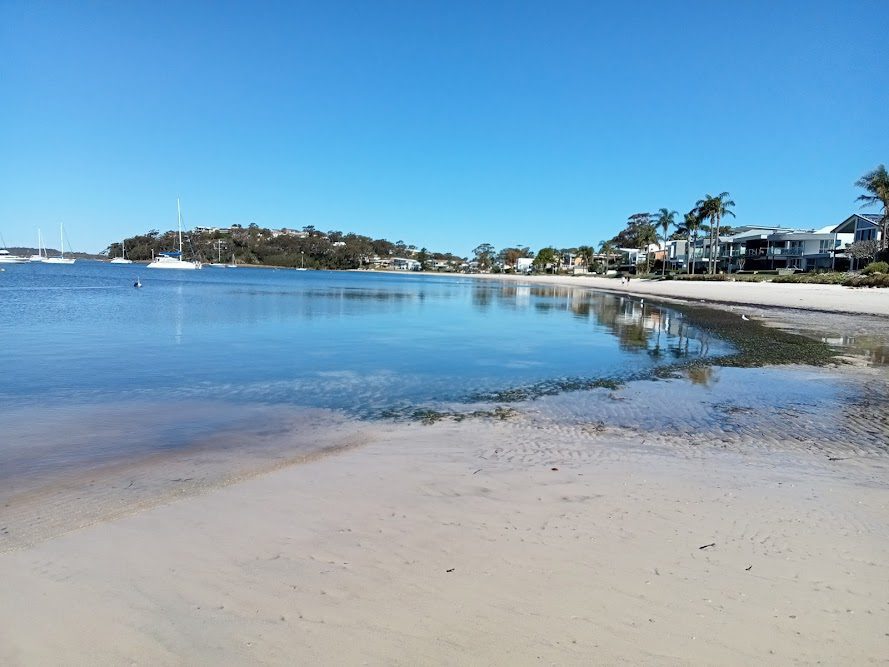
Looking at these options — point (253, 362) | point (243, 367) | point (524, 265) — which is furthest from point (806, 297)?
point (524, 265)

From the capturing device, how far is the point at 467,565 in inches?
152

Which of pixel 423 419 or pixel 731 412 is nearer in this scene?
pixel 423 419

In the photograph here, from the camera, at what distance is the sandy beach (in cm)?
302

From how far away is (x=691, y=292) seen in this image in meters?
50.8

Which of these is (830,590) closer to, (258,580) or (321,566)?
(321,566)

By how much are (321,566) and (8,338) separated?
18127 millimetres

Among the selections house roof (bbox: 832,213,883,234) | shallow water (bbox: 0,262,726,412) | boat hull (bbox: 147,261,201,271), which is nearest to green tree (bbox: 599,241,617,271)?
house roof (bbox: 832,213,883,234)

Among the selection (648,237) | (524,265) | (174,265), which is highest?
(648,237)

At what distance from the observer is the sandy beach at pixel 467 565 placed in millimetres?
3023

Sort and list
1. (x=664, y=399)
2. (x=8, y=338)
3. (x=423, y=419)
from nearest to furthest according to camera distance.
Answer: (x=423, y=419), (x=664, y=399), (x=8, y=338)

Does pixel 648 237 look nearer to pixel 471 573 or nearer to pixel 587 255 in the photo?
pixel 587 255

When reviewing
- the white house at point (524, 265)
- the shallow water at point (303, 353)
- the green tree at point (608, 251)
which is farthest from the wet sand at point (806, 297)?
the white house at point (524, 265)

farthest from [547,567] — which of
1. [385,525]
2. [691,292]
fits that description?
[691,292]

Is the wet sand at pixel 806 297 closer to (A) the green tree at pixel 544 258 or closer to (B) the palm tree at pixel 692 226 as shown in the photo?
(B) the palm tree at pixel 692 226
